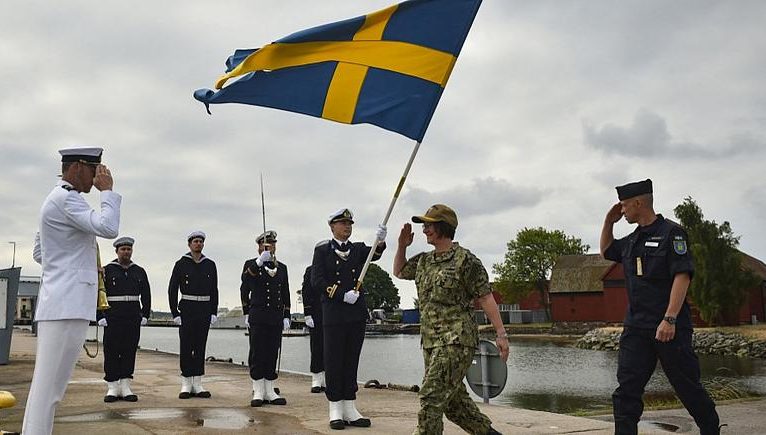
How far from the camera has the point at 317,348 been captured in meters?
10.2

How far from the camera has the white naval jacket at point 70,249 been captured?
4.00 meters

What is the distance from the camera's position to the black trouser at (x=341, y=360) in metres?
6.57

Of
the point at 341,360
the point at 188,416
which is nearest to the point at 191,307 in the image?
the point at 188,416

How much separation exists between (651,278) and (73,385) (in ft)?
28.2

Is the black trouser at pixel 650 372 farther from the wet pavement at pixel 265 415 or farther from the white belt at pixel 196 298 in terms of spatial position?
the white belt at pixel 196 298

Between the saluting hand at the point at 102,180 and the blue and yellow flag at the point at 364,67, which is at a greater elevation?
the blue and yellow flag at the point at 364,67

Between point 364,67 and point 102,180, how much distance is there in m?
2.86

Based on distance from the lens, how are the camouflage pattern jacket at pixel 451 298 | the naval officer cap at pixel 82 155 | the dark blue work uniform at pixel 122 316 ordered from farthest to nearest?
1. the dark blue work uniform at pixel 122 316
2. the camouflage pattern jacket at pixel 451 298
3. the naval officer cap at pixel 82 155

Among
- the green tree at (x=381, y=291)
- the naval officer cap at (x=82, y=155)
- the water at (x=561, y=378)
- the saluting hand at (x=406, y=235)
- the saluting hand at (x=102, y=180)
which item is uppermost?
the green tree at (x=381, y=291)

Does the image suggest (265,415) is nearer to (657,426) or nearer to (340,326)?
(340,326)

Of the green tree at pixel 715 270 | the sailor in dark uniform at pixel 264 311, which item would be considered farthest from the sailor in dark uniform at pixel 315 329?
the green tree at pixel 715 270

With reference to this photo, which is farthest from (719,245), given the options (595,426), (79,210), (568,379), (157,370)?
(79,210)

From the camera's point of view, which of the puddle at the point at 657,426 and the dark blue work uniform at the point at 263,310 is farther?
the dark blue work uniform at the point at 263,310

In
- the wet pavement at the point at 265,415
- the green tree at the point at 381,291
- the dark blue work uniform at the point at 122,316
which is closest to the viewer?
the wet pavement at the point at 265,415
